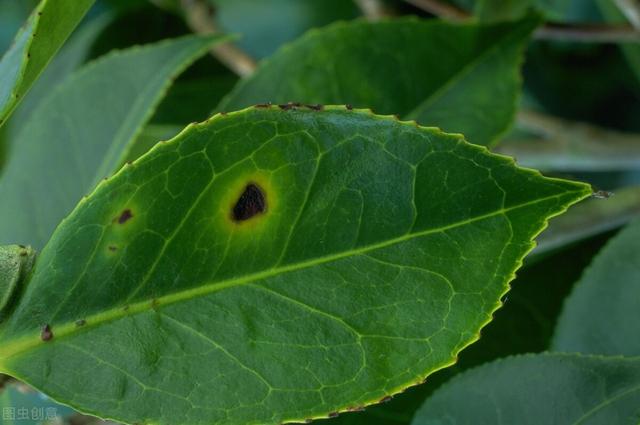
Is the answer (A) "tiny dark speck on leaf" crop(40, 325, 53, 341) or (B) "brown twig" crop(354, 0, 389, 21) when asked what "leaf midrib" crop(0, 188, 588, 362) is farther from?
(B) "brown twig" crop(354, 0, 389, 21)

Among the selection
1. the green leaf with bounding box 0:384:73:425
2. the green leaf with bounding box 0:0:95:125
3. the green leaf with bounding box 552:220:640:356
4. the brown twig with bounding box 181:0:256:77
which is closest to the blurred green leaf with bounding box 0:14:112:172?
the brown twig with bounding box 181:0:256:77

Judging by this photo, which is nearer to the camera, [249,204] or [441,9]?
[249,204]

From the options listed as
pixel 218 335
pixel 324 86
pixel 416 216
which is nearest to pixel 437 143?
pixel 416 216

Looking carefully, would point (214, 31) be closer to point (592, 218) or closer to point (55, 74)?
point (55, 74)

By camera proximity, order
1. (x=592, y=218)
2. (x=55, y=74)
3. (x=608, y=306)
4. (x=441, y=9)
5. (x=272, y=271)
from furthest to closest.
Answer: (x=55, y=74), (x=441, y=9), (x=592, y=218), (x=608, y=306), (x=272, y=271)

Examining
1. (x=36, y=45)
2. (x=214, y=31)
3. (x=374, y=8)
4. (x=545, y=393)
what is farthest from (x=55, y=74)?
(x=545, y=393)

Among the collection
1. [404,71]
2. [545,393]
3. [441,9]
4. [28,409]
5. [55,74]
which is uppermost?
[55,74]

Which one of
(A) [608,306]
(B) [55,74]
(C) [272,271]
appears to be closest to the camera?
(C) [272,271]
